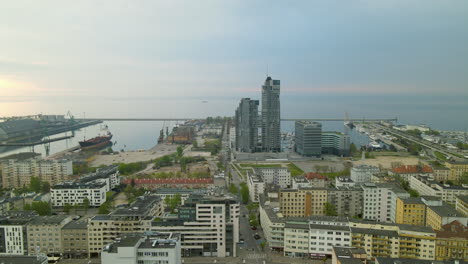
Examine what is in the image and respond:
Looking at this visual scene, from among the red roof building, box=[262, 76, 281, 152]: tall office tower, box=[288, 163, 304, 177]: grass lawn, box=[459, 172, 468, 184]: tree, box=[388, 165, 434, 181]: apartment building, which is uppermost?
box=[262, 76, 281, 152]: tall office tower

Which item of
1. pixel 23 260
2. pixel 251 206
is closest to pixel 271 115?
pixel 251 206

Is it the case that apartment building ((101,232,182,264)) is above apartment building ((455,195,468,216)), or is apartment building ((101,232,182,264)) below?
above

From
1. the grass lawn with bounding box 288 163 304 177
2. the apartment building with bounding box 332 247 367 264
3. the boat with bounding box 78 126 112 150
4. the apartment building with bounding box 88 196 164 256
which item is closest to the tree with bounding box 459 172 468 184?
the grass lawn with bounding box 288 163 304 177

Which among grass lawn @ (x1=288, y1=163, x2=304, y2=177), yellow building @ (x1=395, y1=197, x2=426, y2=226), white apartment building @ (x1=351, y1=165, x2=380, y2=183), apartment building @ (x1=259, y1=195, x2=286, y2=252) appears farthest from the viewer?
grass lawn @ (x1=288, y1=163, x2=304, y2=177)

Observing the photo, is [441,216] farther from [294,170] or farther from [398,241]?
[294,170]

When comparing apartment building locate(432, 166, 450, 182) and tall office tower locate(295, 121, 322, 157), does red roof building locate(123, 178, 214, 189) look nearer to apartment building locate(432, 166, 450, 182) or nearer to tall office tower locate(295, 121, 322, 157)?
tall office tower locate(295, 121, 322, 157)

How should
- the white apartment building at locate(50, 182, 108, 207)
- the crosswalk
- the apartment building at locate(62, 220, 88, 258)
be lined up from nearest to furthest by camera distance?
1. the crosswalk
2. the apartment building at locate(62, 220, 88, 258)
3. the white apartment building at locate(50, 182, 108, 207)

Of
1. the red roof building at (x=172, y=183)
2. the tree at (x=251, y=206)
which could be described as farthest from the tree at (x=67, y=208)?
the tree at (x=251, y=206)
